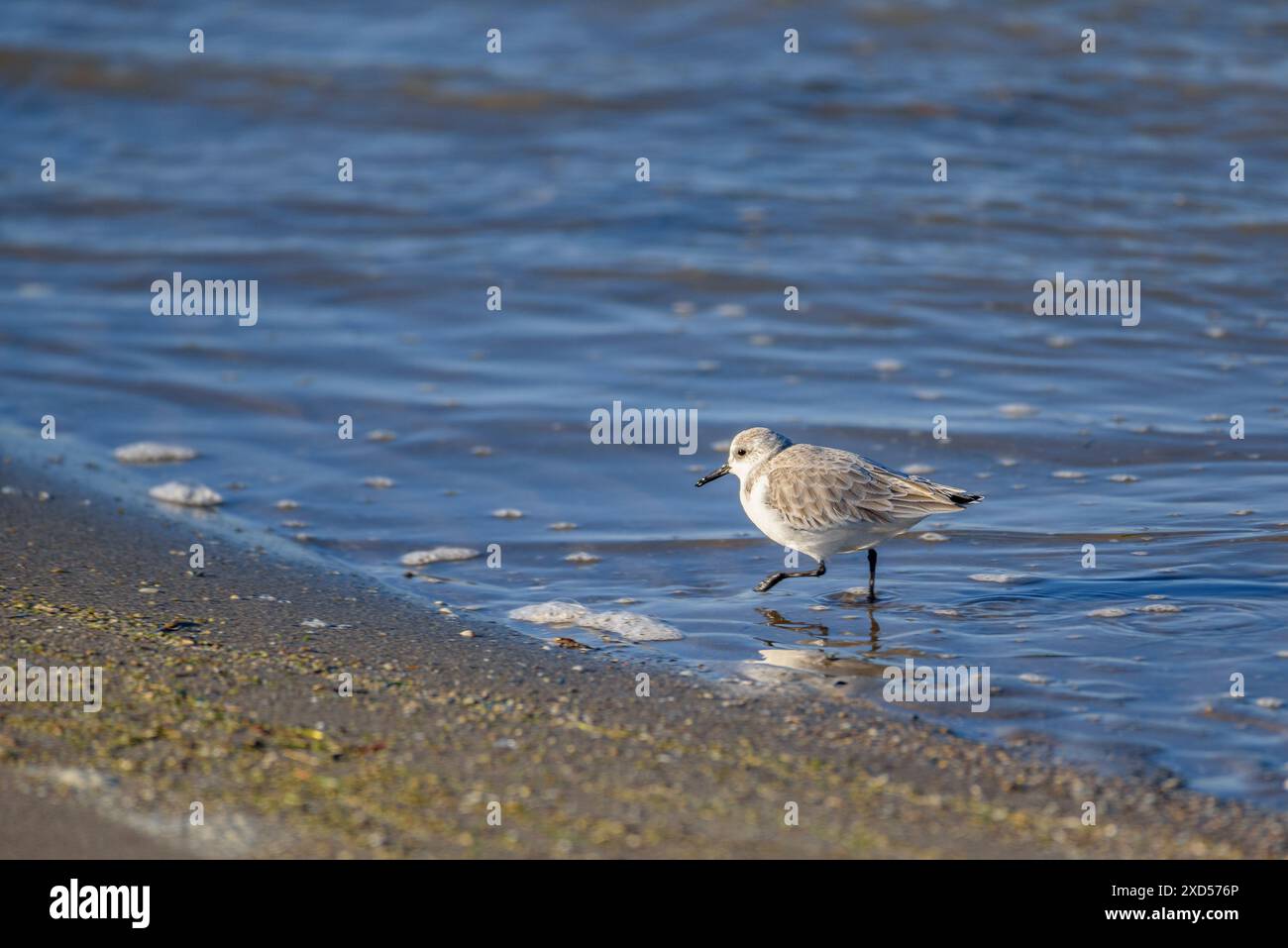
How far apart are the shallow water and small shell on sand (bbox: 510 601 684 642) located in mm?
130

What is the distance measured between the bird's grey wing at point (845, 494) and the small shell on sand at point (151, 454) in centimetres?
408

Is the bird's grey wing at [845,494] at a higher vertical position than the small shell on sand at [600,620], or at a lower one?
higher

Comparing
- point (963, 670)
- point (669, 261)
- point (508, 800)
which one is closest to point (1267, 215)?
point (669, 261)

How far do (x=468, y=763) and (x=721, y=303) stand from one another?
24.5 ft

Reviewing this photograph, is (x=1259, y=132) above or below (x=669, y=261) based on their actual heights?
above

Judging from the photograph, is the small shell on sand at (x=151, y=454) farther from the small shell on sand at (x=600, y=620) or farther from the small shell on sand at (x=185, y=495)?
the small shell on sand at (x=600, y=620)

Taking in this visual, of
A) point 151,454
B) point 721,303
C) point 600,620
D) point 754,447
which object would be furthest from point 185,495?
point 721,303

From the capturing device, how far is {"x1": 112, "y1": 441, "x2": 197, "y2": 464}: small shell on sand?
8.92 meters

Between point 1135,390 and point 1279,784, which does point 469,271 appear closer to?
point 1135,390

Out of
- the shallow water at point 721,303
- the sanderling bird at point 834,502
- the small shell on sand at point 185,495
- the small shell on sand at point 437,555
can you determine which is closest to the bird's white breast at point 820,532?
the sanderling bird at point 834,502

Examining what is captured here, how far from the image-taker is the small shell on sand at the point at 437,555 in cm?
754

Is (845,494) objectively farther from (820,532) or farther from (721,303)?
(721,303)

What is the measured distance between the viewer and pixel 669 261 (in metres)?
12.4
